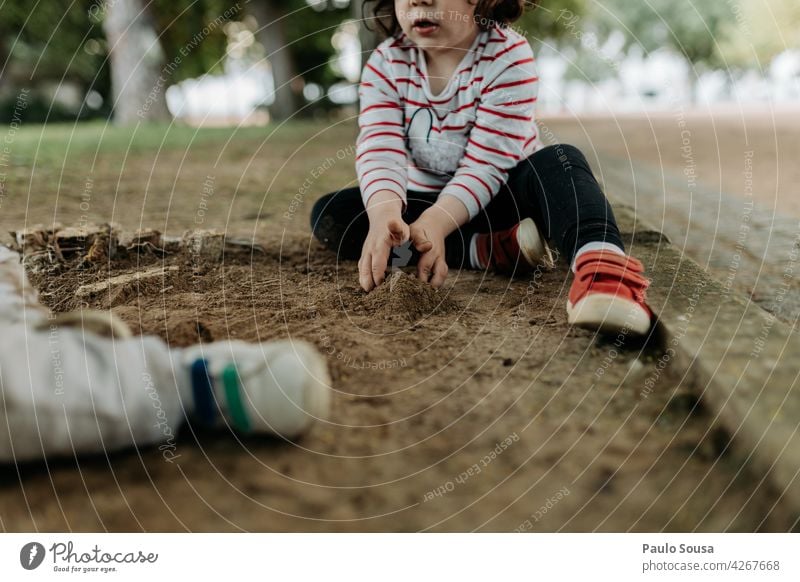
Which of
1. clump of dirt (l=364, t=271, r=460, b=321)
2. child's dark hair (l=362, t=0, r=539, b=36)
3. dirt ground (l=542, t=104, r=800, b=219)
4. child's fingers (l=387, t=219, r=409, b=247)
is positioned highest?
dirt ground (l=542, t=104, r=800, b=219)

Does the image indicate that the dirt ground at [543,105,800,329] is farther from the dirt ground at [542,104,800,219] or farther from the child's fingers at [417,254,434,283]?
the child's fingers at [417,254,434,283]

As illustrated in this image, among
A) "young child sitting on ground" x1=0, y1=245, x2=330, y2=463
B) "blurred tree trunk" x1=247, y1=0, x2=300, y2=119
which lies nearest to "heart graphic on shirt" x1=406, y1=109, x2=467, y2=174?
"young child sitting on ground" x1=0, y1=245, x2=330, y2=463

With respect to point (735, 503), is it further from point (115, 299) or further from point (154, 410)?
point (115, 299)

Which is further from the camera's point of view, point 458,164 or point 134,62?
point 134,62

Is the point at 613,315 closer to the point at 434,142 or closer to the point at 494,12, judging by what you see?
the point at 434,142

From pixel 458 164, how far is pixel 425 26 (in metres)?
0.19

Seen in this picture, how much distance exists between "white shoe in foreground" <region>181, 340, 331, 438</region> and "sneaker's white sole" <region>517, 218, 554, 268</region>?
409 millimetres

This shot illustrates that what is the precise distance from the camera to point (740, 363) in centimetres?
53

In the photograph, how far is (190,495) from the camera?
43 centimetres

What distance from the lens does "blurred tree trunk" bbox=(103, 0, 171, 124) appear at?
3.34m

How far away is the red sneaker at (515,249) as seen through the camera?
0.81 meters

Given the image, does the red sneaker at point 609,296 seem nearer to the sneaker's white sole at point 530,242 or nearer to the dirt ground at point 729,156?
the sneaker's white sole at point 530,242

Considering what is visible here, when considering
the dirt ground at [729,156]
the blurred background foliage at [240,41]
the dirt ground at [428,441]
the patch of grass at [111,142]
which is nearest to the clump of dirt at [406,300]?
the dirt ground at [428,441]

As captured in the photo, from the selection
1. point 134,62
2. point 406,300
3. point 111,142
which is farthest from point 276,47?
point 406,300
